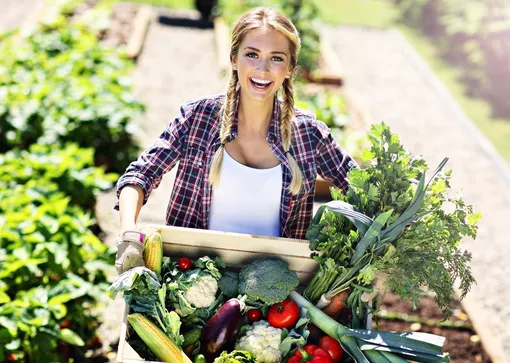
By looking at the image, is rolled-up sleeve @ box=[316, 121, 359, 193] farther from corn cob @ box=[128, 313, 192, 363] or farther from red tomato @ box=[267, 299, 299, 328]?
corn cob @ box=[128, 313, 192, 363]

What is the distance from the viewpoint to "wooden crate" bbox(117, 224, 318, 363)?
99.7 inches

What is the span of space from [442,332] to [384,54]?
6461mm

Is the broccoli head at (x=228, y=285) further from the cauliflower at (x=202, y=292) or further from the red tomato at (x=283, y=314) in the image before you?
the red tomato at (x=283, y=314)

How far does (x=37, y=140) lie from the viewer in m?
5.47

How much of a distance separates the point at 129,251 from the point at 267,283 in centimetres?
51

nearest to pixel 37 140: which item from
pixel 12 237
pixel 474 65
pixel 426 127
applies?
pixel 12 237

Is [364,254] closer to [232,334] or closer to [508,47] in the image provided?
[232,334]

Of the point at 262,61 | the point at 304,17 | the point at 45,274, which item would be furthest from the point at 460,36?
the point at 262,61

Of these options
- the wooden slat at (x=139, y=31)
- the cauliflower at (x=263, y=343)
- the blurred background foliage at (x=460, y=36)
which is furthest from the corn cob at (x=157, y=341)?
the wooden slat at (x=139, y=31)

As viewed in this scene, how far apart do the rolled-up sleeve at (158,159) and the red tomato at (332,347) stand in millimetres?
911

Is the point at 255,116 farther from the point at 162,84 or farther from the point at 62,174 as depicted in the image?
the point at 162,84

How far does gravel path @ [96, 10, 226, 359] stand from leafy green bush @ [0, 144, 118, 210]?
52cm

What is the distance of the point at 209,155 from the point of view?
286 cm

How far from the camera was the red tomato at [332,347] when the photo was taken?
7.89ft
